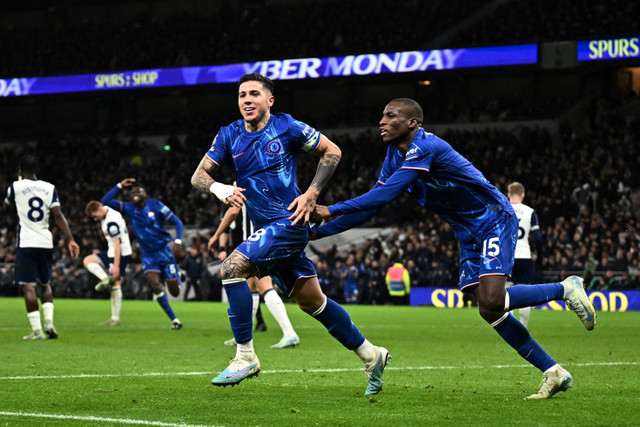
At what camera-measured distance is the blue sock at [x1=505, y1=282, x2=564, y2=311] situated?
6.81m

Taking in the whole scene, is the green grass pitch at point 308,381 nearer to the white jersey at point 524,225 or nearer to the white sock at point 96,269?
the white jersey at point 524,225

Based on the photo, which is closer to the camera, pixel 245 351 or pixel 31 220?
pixel 245 351

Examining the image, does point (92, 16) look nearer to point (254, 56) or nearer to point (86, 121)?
point (86, 121)

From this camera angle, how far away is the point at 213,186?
22.4 feet

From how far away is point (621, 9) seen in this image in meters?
31.8

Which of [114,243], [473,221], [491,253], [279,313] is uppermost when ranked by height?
[473,221]

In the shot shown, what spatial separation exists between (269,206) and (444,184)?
1.27 m

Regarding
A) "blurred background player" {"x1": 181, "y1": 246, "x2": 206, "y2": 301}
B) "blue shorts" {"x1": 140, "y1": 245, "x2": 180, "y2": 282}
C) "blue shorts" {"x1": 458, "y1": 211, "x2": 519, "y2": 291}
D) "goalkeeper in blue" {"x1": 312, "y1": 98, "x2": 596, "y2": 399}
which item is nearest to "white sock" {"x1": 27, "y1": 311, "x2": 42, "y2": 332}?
"blue shorts" {"x1": 140, "y1": 245, "x2": 180, "y2": 282}

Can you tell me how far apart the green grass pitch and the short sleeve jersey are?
1.27 meters

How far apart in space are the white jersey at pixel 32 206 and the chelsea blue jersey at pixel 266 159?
20.7ft

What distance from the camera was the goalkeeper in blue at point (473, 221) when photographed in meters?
6.66

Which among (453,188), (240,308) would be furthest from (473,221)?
(240,308)

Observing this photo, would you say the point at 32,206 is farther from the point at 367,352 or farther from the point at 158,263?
the point at 367,352

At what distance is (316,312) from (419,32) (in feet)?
98.8
